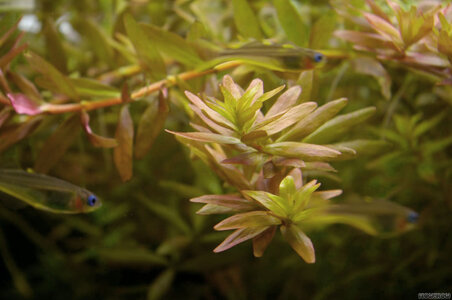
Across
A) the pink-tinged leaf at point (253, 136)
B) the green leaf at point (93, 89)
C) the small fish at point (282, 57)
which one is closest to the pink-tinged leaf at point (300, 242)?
the pink-tinged leaf at point (253, 136)

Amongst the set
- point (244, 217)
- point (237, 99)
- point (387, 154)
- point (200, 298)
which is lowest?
point (200, 298)

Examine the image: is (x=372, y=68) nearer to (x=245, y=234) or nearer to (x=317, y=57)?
(x=317, y=57)

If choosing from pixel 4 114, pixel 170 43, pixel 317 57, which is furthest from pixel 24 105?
pixel 317 57

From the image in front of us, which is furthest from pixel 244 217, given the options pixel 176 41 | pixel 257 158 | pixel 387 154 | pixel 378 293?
pixel 378 293

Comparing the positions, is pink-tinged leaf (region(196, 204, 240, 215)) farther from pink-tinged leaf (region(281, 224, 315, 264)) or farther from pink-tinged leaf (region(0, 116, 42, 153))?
pink-tinged leaf (region(0, 116, 42, 153))

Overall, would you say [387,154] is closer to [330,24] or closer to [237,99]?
[330,24]

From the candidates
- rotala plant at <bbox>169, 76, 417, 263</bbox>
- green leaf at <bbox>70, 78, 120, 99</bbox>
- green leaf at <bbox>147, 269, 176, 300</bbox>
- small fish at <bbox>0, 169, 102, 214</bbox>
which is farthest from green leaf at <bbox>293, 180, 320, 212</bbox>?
green leaf at <bbox>147, 269, 176, 300</bbox>

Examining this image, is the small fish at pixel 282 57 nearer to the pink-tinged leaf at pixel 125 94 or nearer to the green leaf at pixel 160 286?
the pink-tinged leaf at pixel 125 94
